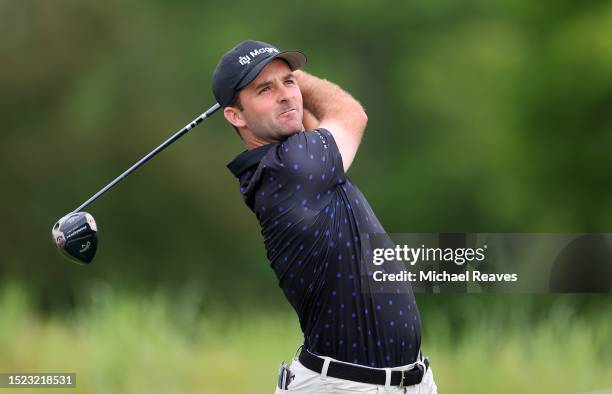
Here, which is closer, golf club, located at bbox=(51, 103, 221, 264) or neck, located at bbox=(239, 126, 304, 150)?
neck, located at bbox=(239, 126, 304, 150)

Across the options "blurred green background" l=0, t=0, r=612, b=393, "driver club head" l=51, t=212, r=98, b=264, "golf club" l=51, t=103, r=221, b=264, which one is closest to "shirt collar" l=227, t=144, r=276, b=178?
"golf club" l=51, t=103, r=221, b=264

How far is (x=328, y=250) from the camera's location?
207 centimetres

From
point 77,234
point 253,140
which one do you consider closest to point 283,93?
point 253,140

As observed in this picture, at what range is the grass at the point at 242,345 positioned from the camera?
406 centimetres

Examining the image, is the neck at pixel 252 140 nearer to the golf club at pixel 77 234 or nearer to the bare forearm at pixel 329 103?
the bare forearm at pixel 329 103

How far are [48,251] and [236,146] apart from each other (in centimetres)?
106

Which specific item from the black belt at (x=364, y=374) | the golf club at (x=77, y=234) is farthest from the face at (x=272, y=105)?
the black belt at (x=364, y=374)

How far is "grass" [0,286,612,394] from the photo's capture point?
13.3 ft

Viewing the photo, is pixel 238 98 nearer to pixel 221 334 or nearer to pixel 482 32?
pixel 221 334

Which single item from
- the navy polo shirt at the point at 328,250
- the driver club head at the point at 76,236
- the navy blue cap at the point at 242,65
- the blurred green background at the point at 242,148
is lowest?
the navy polo shirt at the point at 328,250

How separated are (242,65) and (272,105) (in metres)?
0.11

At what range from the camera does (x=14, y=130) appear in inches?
184

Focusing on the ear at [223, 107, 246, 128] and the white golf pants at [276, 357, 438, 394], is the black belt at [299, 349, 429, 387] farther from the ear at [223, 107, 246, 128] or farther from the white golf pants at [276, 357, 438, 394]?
the ear at [223, 107, 246, 128]

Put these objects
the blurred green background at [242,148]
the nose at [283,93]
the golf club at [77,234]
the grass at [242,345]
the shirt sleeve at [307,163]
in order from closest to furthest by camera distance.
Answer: the shirt sleeve at [307,163] < the nose at [283,93] < the golf club at [77,234] < the grass at [242,345] < the blurred green background at [242,148]
